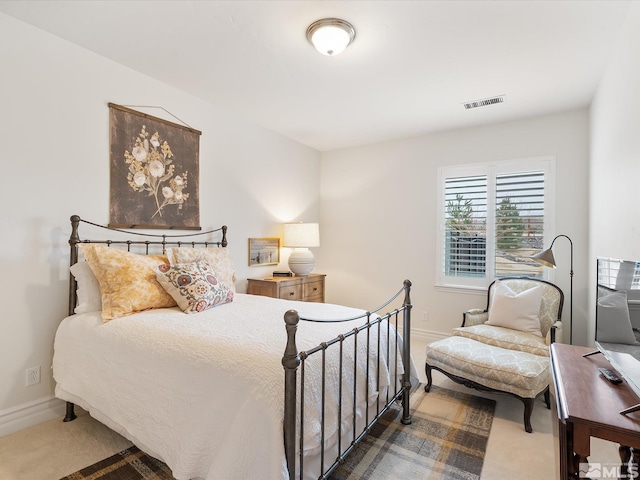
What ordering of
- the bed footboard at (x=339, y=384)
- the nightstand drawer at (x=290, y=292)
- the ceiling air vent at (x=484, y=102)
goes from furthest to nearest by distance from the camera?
the nightstand drawer at (x=290, y=292) < the ceiling air vent at (x=484, y=102) < the bed footboard at (x=339, y=384)

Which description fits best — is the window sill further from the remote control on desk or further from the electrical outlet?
the electrical outlet

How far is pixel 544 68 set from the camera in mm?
2650

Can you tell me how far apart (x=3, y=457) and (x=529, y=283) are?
13.8 ft

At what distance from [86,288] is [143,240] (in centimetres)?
68

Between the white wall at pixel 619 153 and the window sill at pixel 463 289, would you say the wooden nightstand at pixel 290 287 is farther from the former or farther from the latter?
the white wall at pixel 619 153

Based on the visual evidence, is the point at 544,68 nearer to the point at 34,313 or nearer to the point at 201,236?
the point at 201,236

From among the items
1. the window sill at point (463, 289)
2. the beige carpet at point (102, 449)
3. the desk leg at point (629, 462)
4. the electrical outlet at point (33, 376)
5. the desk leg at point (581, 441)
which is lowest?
the beige carpet at point (102, 449)

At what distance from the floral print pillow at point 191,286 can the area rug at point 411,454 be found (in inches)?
35.3

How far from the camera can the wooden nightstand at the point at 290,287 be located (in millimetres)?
3662

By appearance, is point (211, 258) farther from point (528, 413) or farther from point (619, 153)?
point (619, 153)

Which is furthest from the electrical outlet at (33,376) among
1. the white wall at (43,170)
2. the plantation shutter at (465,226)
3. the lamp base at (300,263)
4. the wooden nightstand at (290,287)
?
the plantation shutter at (465,226)

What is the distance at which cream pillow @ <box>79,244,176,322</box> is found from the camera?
7.13 feet

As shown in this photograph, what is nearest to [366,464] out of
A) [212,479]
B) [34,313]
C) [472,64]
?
[212,479]

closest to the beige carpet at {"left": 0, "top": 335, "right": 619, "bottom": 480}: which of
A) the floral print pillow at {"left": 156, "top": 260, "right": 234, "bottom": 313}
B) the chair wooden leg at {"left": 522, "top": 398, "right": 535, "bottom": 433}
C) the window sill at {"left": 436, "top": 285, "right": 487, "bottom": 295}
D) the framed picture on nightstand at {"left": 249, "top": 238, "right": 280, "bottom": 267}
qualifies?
the chair wooden leg at {"left": 522, "top": 398, "right": 535, "bottom": 433}
